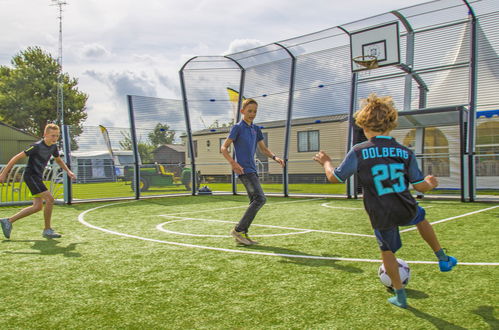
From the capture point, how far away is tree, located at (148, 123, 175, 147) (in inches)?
566

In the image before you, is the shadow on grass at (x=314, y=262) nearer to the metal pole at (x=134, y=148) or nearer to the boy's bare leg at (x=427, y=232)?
the boy's bare leg at (x=427, y=232)

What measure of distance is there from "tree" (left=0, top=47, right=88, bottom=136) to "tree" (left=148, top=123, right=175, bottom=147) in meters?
29.1

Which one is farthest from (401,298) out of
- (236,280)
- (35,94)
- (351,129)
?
(35,94)

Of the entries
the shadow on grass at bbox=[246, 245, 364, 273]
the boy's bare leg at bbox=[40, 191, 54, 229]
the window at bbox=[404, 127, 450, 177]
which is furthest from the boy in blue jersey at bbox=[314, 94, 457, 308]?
the window at bbox=[404, 127, 450, 177]

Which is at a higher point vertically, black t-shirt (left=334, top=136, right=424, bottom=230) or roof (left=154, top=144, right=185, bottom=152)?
roof (left=154, top=144, right=185, bottom=152)

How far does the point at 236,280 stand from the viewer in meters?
3.78

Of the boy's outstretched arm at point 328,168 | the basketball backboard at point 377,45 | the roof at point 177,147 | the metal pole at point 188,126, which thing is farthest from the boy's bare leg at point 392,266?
the roof at point 177,147

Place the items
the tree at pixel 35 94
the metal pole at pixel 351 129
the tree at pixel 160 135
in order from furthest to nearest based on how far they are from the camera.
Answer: the tree at pixel 35 94 < the tree at pixel 160 135 < the metal pole at pixel 351 129

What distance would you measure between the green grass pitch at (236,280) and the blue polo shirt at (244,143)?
111 cm

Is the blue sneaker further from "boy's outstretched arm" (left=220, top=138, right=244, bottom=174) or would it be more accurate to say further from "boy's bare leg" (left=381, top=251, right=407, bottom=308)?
"boy's outstretched arm" (left=220, top=138, right=244, bottom=174)

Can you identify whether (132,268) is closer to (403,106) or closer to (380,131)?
(380,131)

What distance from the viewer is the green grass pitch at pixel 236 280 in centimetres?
283

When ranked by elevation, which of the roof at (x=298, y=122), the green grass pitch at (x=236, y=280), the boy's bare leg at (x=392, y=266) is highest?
the roof at (x=298, y=122)

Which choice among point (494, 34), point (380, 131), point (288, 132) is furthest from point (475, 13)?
point (380, 131)
